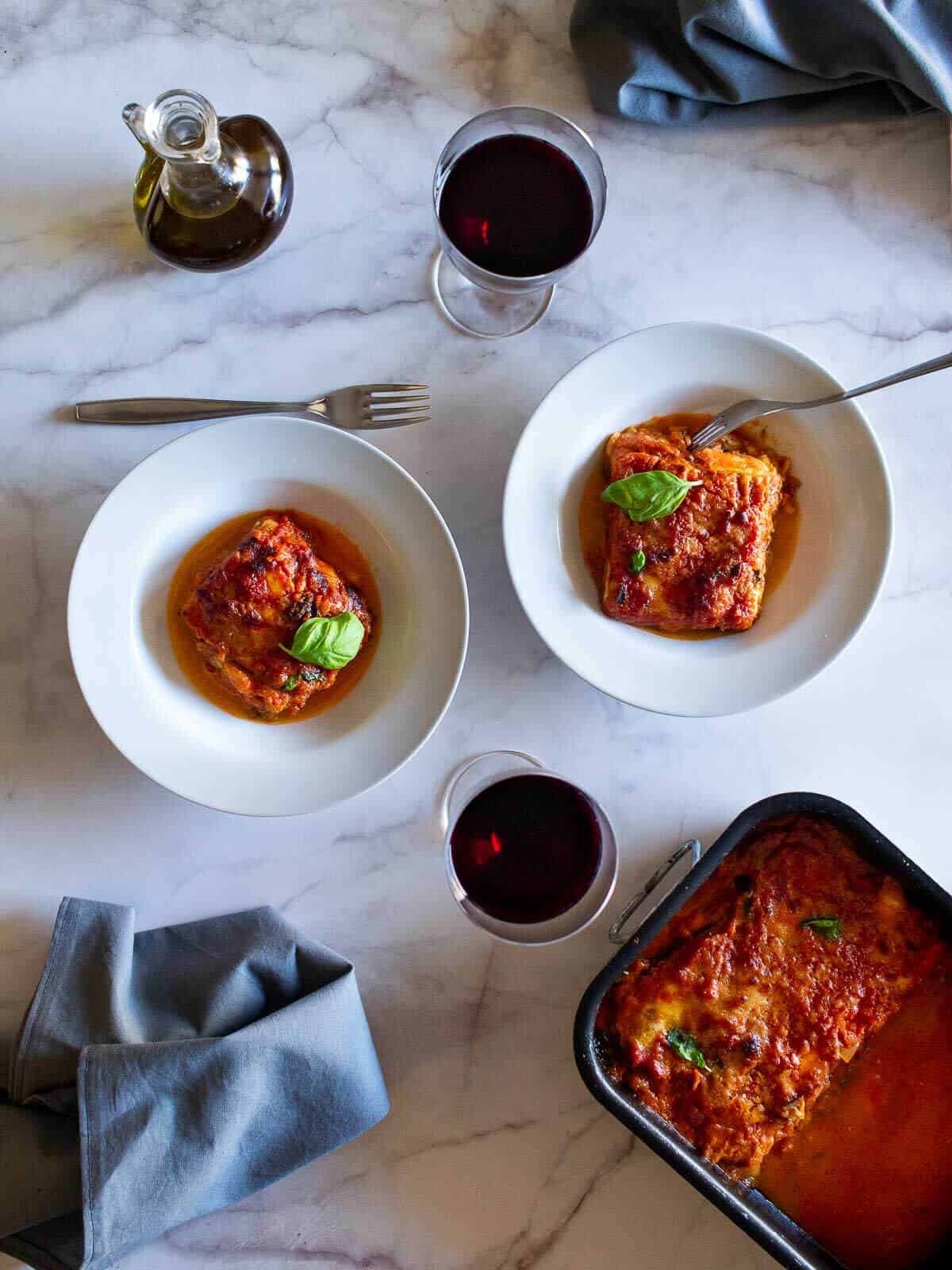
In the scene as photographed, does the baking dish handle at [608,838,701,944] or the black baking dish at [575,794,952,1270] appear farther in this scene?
the baking dish handle at [608,838,701,944]

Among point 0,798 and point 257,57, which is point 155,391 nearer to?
point 257,57

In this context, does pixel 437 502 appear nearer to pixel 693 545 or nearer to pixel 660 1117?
pixel 693 545

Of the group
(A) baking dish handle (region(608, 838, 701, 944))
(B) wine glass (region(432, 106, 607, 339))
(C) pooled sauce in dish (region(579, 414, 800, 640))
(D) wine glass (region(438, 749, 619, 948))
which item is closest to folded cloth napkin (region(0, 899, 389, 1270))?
(D) wine glass (region(438, 749, 619, 948))

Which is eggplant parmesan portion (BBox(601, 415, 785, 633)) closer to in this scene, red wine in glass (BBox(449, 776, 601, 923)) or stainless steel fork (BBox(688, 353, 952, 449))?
stainless steel fork (BBox(688, 353, 952, 449))

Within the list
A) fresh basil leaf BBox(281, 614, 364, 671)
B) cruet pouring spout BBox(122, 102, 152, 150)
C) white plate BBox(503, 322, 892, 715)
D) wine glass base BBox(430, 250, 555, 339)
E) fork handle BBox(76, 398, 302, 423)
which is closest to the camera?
cruet pouring spout BBox(122, 102, 152, 150)

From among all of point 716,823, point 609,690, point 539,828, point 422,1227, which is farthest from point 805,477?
point 422,1227

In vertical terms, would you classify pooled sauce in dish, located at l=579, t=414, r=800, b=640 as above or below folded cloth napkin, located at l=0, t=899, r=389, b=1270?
above
